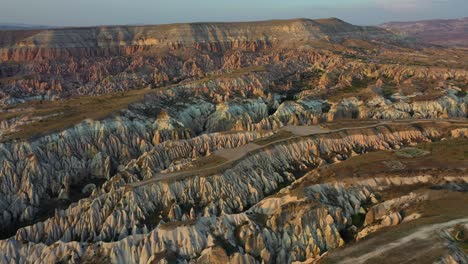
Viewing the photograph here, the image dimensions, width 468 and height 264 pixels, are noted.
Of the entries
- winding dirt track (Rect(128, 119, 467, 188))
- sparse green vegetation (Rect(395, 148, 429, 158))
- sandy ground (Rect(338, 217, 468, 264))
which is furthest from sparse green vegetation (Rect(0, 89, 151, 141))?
sandy ground (Rect(338, 217, 468, 264))

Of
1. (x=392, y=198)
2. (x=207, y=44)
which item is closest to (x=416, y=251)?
(x=392, y=198)

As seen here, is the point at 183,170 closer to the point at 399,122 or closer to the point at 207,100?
the point at 399,122

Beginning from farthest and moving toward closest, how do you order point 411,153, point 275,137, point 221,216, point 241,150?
point 275,137 → point 241,150 → point 411,153 → point 221,216

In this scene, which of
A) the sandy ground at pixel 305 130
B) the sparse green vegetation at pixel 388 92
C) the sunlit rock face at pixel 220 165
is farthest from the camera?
the sparse green vegetation at pixel 388 92

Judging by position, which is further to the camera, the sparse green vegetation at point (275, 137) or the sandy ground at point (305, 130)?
the sandy ground at point (305, 130)

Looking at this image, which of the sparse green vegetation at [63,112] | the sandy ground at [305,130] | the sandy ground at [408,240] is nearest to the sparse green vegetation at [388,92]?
the sandy ground at [305,130]

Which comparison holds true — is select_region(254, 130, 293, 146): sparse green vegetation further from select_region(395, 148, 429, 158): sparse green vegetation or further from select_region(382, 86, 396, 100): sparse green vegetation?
select_region(382, 86, 396, 100): sparse green vegetation

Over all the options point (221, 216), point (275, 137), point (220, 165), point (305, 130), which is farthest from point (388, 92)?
point (221, 216)

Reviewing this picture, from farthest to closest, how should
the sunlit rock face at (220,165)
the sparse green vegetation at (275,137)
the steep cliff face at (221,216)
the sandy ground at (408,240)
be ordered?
the sparse green vegetation at (275,137) → the sunlit rock face at (220,165) → the steep cliff face at (221,216) → the sandy ground at (408,240)

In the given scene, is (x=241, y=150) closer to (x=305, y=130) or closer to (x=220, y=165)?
(x=220, y=165)

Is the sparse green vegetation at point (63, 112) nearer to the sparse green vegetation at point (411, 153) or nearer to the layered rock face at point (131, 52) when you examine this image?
the layered rock face at point (131, 52)

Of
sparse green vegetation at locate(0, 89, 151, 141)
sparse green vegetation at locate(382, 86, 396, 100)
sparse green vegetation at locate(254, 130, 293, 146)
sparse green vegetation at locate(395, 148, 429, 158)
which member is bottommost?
sparse green vegetation at locate(382, 86, 396, 100)
